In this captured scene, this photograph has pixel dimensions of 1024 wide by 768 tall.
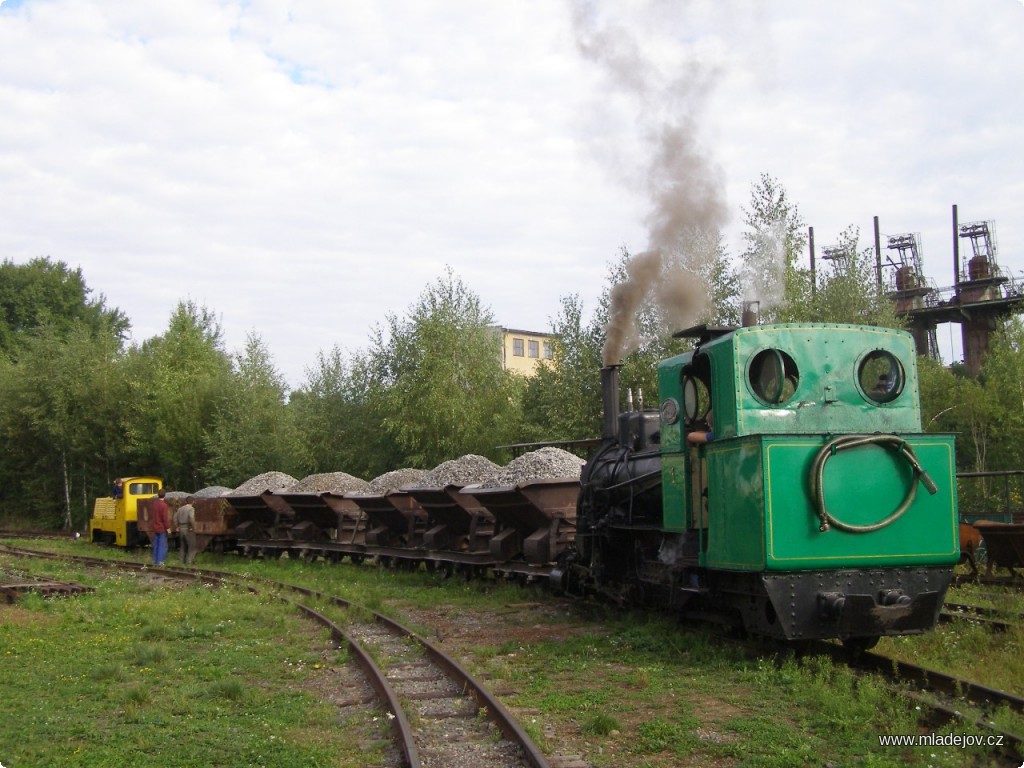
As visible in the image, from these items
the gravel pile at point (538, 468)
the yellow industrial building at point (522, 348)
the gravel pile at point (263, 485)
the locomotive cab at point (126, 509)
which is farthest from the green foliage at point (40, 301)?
the gravel pile at point (538, 468)

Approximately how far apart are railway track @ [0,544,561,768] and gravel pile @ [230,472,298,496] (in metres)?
11.7

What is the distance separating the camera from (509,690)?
A: 311 inches

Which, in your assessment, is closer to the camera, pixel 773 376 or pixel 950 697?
pixel 950 697

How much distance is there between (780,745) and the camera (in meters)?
5.99

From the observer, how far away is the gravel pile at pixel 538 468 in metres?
15.0

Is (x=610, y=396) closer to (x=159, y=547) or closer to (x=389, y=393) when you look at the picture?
(x=159, y=547)

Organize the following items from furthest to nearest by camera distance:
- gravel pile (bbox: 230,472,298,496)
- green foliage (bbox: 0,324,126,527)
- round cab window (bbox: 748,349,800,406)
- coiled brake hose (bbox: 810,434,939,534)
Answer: green foliage (bbox: 0,324,126,527) < gravel pile (bbox: 230,472,298,496) < round cab window (bbox: 748,349,800,406) < coiled brake hose (bbox: 810,434,939,534)

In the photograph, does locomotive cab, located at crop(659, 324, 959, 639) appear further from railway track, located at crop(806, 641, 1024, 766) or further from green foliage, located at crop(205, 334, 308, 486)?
green foliage, located at crop(205, 334, 308, 486)

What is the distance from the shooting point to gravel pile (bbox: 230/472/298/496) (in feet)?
77.3

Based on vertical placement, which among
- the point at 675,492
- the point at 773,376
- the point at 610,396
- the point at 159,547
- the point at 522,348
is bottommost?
the point at 159,547

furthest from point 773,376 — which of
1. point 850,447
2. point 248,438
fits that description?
point 248,438

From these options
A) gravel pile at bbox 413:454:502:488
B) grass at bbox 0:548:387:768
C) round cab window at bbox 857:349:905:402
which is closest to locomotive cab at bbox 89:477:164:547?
gravel pile at bbox 413:454:502:488

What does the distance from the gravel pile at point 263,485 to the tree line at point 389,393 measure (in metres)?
5.55

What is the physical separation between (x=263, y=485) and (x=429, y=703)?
1857cm
